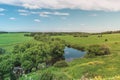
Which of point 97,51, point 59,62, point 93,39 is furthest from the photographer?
point 93,39

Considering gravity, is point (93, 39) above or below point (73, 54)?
above

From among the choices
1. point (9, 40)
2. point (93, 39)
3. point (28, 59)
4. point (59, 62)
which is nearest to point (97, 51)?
point (59, 62)

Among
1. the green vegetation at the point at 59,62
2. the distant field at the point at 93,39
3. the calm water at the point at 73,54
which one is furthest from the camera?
the distant field at the point at 93,39

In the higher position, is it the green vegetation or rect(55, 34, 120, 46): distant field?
rect(55, 34, 120, 46): distant field

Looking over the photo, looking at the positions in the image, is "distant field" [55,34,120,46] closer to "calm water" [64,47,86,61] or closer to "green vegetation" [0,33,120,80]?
"green vegetation" [0,33,120,80]

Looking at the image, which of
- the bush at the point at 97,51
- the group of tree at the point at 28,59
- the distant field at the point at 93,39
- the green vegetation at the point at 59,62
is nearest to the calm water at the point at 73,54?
the green vegetation at the point at 59,62

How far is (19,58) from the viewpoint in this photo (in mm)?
76688

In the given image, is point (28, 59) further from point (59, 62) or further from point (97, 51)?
point (97, 51)

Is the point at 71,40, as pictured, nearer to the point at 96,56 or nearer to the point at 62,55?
the point at 62,55

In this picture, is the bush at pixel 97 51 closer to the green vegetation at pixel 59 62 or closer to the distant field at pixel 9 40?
the green vegetation at pixel 59 62

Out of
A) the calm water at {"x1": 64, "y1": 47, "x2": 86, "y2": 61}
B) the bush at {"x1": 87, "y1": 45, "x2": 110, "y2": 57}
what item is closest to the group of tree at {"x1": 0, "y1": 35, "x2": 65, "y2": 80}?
the calm water at {"x1": 64, "y1": 47, "x2": 86, "y2": 61}

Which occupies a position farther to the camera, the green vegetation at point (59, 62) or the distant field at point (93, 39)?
the distant field at point (93, 39)

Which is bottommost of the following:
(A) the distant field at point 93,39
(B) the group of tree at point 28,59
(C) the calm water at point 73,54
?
(C) the calm water at point 73,54

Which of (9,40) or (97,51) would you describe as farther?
(9,40)
